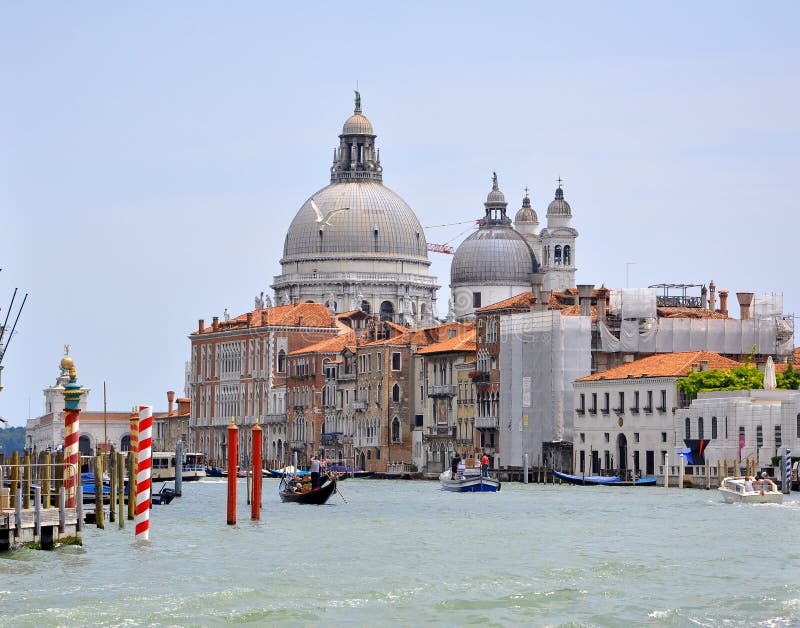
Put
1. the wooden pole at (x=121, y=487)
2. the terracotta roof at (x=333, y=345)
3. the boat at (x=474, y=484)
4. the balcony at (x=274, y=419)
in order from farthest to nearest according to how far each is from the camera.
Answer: the balcony at (x=274, y=419)
the terracotta roof at (x=333, y=345)
the boat at (x=474, y=484)
the wooden pole at (x=121, y=487)

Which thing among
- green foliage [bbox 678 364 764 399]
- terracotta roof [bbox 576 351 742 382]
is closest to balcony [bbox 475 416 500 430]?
terracotta roof [bbox 576 351 742 382]

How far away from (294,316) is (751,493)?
68131 millimetres

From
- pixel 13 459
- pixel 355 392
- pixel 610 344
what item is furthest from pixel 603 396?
pixel 13 459

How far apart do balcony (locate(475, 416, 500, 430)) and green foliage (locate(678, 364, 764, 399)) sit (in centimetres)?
1484

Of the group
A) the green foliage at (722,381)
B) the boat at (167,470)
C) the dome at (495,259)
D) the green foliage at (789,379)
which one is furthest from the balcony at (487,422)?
the dome at (495,259)

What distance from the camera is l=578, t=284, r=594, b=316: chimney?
83.6m

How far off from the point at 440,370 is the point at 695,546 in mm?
58848

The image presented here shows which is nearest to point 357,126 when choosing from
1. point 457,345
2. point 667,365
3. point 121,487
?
point 457,345

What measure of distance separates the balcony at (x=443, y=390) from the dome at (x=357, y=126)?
40.4 meters

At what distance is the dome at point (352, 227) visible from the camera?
130250 millimetres

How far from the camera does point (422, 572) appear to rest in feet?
105

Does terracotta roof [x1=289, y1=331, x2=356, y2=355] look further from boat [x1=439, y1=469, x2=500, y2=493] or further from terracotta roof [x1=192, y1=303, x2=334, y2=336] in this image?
boat [x1=439, y1=469, x2=500, y2=493]

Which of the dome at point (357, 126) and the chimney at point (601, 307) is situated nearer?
the chimney at point (601, 307)

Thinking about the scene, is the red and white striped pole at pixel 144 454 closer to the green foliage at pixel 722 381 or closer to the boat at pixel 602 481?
the boat at pixel 602 481
